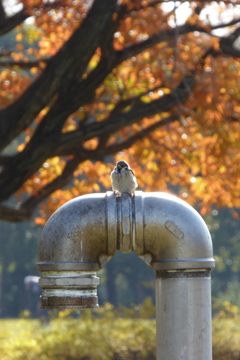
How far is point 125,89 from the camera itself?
27.6 feet

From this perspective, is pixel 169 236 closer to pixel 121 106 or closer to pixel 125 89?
pixel 121 106

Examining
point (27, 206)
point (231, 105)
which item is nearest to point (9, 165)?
point (27, 206)

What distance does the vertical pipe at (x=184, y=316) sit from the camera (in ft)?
10.6

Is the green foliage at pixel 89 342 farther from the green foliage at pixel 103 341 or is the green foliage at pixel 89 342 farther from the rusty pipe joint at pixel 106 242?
the rusty pipe joint at pixel 106 242

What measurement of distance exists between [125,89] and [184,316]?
5476 millimetres

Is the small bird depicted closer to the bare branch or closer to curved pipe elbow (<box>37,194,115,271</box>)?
curved pipe elbow (<box>37,194,115,271</box>)

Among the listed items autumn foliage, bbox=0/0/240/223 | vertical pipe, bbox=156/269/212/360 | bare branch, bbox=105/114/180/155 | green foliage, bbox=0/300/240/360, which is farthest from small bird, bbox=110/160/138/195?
green foliage, bbox=0/300/240/360

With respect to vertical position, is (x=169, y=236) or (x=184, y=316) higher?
(x=169, y=236)

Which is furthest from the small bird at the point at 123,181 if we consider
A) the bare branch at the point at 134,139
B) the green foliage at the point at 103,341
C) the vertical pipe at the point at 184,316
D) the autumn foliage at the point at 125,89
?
the green foliage at the point at 103,341

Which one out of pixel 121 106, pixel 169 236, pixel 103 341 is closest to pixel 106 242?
pixel 169 236

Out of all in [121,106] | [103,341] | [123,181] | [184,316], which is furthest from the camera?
[103,341]

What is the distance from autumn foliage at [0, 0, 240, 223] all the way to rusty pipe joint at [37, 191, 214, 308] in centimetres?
346

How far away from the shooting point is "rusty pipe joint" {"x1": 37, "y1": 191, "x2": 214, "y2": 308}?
Result: 323cm

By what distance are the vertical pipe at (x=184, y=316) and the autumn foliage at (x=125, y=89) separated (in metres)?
3.59
